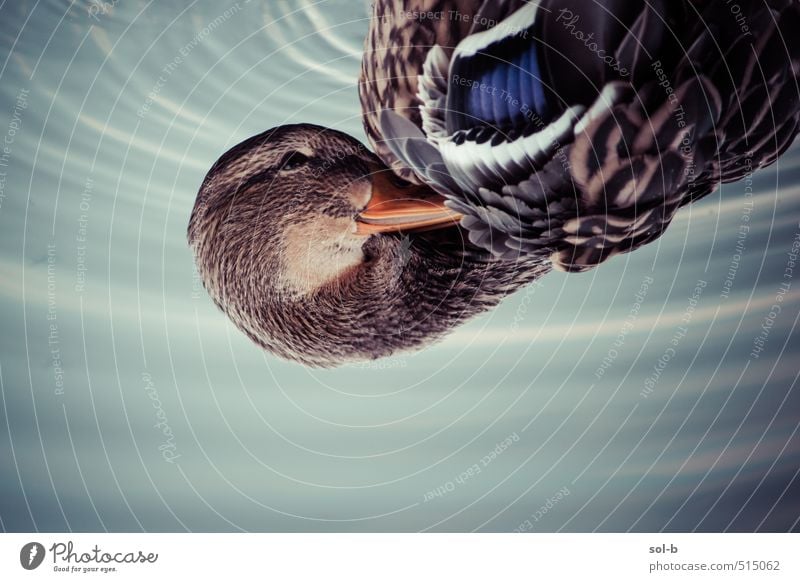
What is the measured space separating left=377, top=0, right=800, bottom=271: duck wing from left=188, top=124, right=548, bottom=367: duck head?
0.06 metres

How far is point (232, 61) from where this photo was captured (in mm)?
1042

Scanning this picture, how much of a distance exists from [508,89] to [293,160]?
0.89ft

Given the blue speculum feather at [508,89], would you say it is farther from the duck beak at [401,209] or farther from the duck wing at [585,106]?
the duck beak at [401,209]

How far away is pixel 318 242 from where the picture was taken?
3.07 feet

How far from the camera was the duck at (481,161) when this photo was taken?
0.85 m

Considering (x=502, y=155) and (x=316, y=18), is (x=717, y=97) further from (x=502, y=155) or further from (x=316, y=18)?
(x=316, y=18)

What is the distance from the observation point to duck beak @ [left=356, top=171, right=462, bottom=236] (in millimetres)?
921
